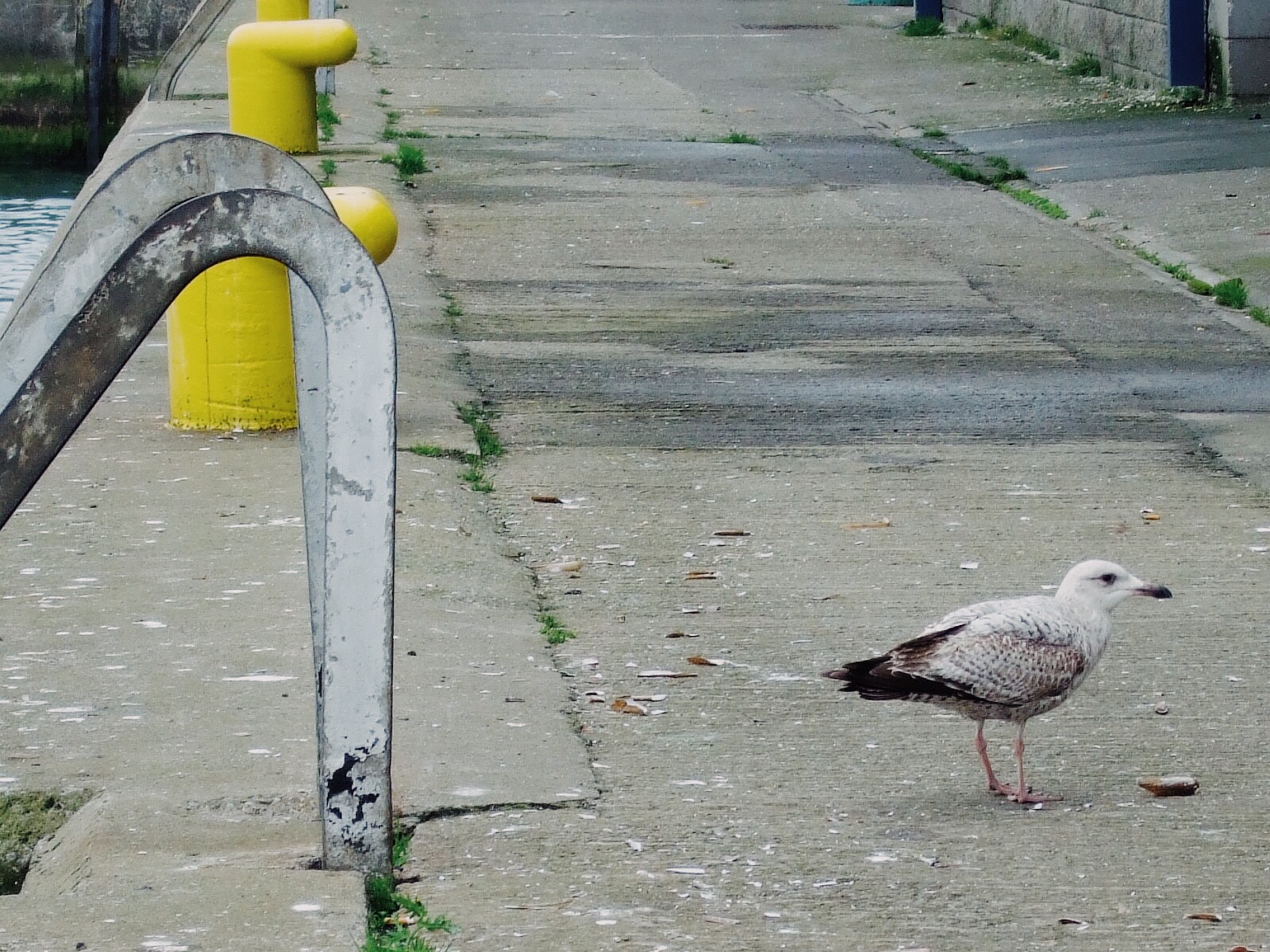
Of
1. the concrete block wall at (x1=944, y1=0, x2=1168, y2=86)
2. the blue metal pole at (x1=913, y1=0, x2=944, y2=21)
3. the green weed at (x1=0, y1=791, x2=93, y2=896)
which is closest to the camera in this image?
the green weed at (x1=0, y1=791, x2=93, y2=896)

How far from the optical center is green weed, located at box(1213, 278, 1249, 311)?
10055 mm

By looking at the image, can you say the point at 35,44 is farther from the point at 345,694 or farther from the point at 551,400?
the point at 345,694

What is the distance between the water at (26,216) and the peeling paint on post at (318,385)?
13.3 meters

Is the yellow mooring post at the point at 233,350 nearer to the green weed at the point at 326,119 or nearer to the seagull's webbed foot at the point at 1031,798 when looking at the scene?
the seagull's webbed foot at the point at 1031,798

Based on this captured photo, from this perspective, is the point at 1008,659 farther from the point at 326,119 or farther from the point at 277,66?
the point at 326,119

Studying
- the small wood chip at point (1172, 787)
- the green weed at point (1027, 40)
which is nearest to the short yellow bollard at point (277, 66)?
the small wood chip at point (1172, 787)

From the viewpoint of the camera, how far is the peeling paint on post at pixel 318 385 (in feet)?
10.5

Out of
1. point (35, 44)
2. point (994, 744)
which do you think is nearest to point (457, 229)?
point (994, 744)

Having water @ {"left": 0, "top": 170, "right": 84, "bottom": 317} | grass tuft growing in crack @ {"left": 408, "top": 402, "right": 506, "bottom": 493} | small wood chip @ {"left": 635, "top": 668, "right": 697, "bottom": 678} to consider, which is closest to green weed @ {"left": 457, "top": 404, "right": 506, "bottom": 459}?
grass tuft growing in crack @ {"left": 408, "top": 402, "right": 506, "bottom": 493}

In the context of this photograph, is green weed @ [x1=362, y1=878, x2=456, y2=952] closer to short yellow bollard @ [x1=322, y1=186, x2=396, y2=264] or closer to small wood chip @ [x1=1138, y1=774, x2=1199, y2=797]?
small wood chip @ [x1=1138, y1=774, x2=1199, y2=797]

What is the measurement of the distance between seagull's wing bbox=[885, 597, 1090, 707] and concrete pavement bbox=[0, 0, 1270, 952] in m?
0.25

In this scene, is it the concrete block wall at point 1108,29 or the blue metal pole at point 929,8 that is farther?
the blue metal pole at point 929,8

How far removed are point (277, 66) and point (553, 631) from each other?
6.10 m

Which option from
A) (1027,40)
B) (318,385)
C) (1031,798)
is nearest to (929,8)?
(1027,40)
